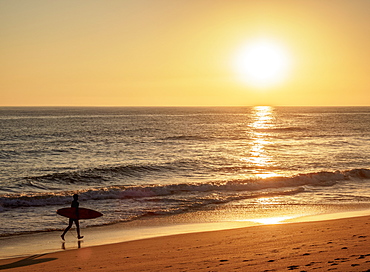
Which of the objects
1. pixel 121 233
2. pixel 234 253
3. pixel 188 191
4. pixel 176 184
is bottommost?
pixel 188 191

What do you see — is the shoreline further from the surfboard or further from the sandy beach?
the sandy beach

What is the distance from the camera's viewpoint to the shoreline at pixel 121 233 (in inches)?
498

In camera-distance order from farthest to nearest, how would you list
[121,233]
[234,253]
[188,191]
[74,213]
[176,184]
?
[176,184] → [188,191] → [121,233] → [74,213] → [234,253]

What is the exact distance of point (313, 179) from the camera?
27984 millimetres

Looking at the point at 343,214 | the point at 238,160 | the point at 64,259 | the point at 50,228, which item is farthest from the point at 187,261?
the point at 238,160

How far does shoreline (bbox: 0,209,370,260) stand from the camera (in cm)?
1264

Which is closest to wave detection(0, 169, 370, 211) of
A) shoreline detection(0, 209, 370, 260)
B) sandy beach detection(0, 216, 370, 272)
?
shoreline detection(0, 209, 370, 260)

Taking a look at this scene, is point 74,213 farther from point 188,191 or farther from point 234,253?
point 188,191

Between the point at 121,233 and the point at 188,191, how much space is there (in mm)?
9606

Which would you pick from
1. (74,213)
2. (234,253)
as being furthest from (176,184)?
(234,253)

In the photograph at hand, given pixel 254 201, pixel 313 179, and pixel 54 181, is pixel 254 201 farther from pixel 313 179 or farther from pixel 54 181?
pixel 54 181

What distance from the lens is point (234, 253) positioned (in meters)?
10.0

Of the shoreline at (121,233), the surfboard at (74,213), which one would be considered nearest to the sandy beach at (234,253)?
the shoreline at (121,233)

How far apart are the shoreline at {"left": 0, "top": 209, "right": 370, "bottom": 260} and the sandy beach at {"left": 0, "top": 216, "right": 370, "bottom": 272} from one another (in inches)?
34.7
